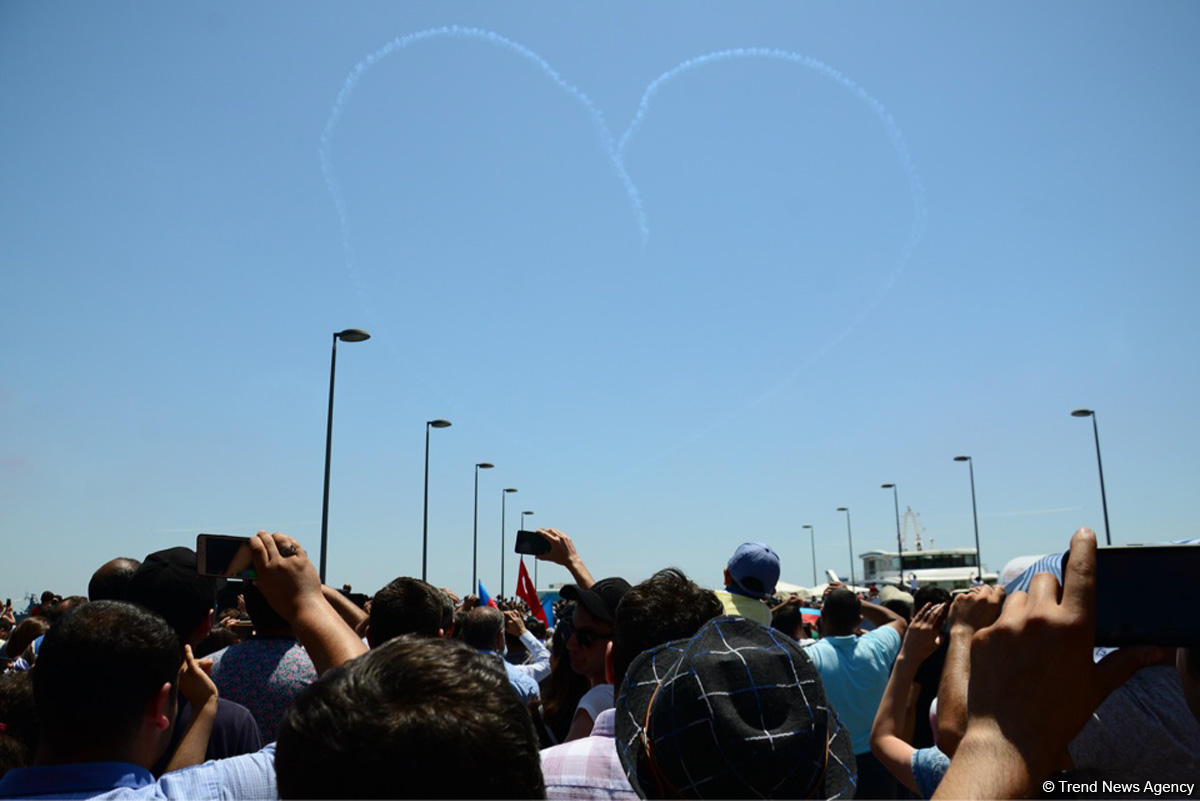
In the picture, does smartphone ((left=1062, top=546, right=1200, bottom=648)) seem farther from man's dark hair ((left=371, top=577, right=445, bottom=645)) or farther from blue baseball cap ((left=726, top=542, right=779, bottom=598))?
blue baseball cap ((left=726, top=542, right=779, bottom=598))

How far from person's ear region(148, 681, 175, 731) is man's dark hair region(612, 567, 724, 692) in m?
1.35

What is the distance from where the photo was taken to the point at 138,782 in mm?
2330

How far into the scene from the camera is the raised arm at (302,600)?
2.30m

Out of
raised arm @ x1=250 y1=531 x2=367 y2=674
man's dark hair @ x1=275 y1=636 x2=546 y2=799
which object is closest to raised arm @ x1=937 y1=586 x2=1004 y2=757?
man's dark hair @ x1=275 y1=636 x2=546 y2=799

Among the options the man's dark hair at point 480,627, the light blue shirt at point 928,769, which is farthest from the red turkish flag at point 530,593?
the light blue shirt at point 928,769

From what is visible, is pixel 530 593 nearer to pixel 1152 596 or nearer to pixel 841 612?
pixel 841 612

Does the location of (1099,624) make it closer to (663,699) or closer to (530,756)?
(663,699)

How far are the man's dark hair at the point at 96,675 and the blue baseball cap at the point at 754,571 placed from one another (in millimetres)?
3566

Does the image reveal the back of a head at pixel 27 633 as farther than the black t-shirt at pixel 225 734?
Yes

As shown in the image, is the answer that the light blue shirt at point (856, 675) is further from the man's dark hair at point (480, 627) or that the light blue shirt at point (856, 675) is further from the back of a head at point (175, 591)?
the back of a head at point (175, 591)

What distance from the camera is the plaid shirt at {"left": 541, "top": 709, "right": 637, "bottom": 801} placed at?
244 centimetres

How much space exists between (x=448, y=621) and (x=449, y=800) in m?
3.77

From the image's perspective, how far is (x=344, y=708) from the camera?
124cm

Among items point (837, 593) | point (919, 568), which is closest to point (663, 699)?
point (837, 593)
